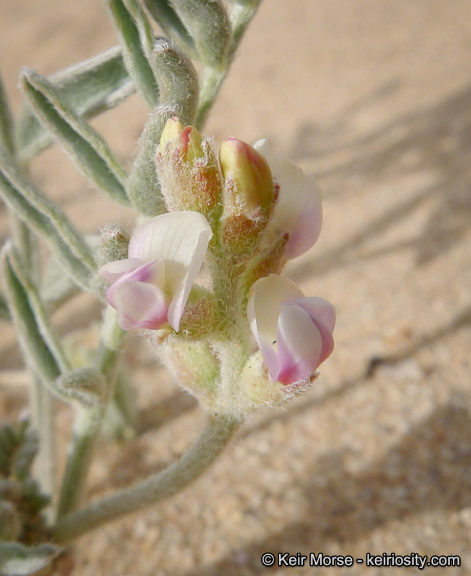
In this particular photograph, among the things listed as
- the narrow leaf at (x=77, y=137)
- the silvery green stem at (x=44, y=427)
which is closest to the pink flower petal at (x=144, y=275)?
the narrow leaf at (x=77, y=137)

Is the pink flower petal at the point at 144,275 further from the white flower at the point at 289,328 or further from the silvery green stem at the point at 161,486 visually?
the silvery green stem at the point at 161,486

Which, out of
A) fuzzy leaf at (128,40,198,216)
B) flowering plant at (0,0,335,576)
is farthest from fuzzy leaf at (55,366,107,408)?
fuzzy leaf at (128,40,198,216)

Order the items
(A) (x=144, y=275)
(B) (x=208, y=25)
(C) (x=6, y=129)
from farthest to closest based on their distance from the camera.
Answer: (C) (x=6, y=129) → (B) (x=208, y=25) → (A) (x=144, y=275)

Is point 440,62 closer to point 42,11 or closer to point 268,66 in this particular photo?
point 268,66

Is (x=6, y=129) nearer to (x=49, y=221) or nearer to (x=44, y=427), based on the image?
(x=49, y=221)

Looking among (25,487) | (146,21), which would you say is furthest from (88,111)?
(25,487)

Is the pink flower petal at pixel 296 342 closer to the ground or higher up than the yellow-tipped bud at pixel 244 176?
closer to the ground

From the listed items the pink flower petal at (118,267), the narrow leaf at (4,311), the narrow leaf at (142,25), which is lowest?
the narrow leaf at (4,311)

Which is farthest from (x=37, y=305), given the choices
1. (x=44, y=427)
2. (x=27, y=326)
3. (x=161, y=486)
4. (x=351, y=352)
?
(x=351, y=352)
